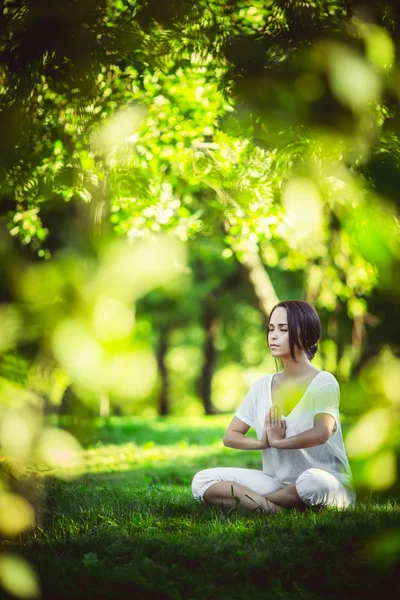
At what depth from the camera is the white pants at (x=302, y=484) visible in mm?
3869

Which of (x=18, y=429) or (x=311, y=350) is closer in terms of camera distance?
(x=18, y=429)

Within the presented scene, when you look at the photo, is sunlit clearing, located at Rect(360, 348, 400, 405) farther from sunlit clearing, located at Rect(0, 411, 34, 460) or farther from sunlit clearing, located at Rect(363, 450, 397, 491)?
sunlit clearing, located at Rect(0, 411, 34, 460)

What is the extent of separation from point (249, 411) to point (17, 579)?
3.45 meters

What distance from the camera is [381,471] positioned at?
0.92 meters

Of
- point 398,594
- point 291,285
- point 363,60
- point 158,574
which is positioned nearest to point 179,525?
point 158,574

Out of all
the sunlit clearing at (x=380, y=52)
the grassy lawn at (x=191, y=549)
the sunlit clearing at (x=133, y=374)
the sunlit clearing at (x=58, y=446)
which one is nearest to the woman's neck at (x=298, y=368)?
the grassy lawn at (x=191, y=549)

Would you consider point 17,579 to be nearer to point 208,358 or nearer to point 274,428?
point 274,428

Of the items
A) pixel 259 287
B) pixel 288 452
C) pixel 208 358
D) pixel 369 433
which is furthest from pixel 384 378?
pixel 208 358

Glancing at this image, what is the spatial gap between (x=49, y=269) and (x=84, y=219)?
10.8 inches

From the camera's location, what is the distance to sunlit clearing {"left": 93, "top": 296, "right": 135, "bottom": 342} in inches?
32.0

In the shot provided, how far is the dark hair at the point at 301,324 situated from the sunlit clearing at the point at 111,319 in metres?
3.35

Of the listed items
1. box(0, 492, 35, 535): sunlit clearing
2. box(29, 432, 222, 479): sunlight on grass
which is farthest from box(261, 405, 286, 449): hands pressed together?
box(29, 432, 222, 479): sunlight on grass

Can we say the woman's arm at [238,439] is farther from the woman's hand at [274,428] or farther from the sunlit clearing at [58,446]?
the sunlit clearing at [58,446]

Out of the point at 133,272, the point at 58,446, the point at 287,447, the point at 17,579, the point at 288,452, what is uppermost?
the point at 133,272
